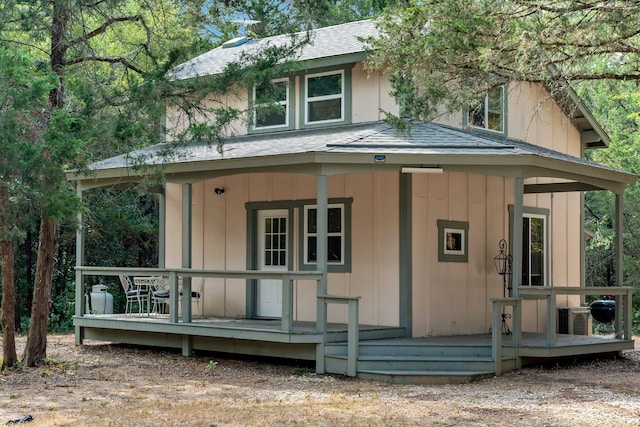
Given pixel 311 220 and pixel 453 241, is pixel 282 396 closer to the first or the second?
pixel 311 220

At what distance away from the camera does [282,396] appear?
34.3 feet

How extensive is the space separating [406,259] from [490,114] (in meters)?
3.77

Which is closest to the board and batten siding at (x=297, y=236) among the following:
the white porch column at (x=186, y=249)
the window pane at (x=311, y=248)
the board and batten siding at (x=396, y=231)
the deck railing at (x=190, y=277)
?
the board and batten siding at (x=396, y=231)

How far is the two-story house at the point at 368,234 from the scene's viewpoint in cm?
1231

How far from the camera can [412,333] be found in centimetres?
1351

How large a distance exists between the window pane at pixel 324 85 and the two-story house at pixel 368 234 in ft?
0.14

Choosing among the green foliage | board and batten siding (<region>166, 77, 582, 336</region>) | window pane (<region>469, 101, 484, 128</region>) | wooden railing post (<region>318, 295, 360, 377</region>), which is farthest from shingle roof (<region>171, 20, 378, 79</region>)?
wooden railing post (<region>318, 295, 360, 377</region>)

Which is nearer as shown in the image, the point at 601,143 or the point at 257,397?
the point at 257,397

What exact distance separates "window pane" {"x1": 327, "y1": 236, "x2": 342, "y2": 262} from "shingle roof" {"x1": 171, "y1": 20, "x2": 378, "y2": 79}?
2.92 metres

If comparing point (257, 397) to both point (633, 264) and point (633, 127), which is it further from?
point (633, 127)

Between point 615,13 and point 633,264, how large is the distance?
1515 centimetres

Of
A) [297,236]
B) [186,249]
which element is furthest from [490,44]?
[186,249]

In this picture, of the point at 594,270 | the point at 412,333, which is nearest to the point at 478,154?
the point at 412,333

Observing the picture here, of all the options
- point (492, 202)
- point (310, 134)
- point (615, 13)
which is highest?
point (615, 13)
